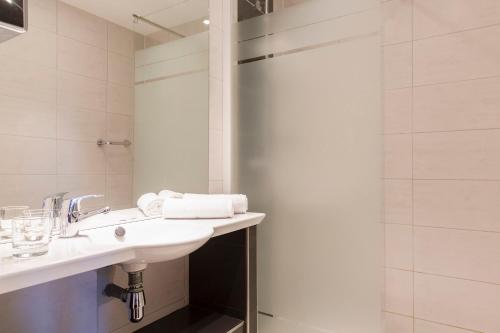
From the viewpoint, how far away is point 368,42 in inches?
58.2

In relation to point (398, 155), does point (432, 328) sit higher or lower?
lower

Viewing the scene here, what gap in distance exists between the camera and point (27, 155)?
1102 millimetres

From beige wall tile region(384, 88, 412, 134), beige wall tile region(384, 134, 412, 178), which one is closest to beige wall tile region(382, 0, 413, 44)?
beige wall tile region(384, 88, 412, 134)

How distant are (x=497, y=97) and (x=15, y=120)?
1779 millimetres

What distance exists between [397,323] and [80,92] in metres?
1.68

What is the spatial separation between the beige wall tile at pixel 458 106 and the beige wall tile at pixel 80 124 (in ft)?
4.45

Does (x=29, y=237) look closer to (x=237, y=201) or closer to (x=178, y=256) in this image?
(x=178, y=256)

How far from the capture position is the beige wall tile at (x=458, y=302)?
1268 millimetres

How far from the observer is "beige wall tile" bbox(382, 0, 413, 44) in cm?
144

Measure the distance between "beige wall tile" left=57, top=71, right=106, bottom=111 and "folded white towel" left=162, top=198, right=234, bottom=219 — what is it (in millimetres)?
512

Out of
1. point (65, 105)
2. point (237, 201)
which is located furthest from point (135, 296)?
point (65, 105)

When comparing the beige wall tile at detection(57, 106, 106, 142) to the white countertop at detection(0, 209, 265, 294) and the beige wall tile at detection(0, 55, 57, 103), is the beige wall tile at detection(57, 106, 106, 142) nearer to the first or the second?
the beige wall tile at detection(0, 55, 57, 103)

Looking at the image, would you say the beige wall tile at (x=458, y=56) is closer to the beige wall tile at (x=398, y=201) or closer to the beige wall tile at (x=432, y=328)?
the beige wall tile at (x=398, y=201)

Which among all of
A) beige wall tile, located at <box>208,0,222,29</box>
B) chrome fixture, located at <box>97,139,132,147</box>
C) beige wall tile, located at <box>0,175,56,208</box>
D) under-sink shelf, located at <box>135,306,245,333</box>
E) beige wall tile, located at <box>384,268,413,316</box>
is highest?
beige wall tile, located at <box>208,0,222,29</box>
